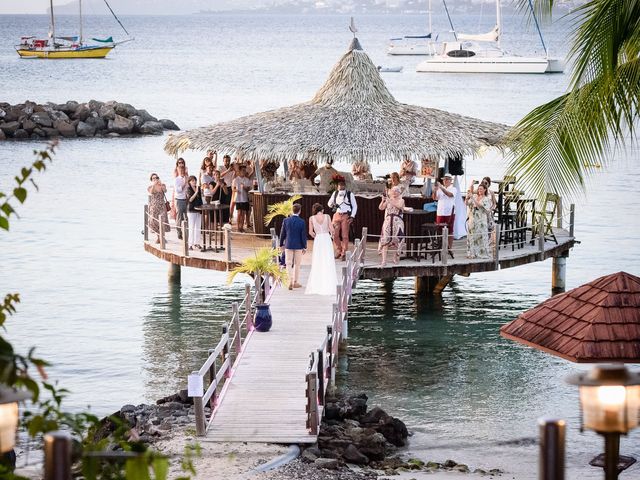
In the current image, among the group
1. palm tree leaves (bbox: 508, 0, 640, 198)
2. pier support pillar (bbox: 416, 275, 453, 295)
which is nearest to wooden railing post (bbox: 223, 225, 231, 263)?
pier support pillar (bbox: 416, 275, 453, 295)

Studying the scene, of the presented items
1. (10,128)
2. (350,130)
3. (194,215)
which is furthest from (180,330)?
(10,128)

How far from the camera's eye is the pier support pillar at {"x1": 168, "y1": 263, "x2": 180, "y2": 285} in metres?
30.0

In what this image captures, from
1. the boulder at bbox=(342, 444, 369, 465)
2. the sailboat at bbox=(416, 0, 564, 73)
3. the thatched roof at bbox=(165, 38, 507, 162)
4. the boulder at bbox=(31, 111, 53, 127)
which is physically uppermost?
the sailboat at bbox=(416, 0, 564, 73)

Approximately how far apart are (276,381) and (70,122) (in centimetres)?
5399

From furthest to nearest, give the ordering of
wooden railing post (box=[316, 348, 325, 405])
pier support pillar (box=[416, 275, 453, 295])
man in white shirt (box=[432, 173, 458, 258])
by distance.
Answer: pier support pillar (box=[416, 275, 453, 295]) → man in white shirt (box=[432, 173, 458, 258]) → wooden railing post (box=[316, 348, 325, 405])

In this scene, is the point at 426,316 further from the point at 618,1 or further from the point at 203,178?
the point at 618,1

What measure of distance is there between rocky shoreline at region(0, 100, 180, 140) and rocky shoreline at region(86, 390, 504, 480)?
50290mm

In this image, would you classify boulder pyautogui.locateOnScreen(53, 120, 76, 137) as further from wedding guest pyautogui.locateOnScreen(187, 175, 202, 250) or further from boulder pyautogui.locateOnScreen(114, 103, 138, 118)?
wedding guest pyautogui.locateOnScreen(187, 175, 202, 250)

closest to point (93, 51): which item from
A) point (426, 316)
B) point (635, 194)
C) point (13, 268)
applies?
point (635, 194)

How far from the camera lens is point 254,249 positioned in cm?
2478

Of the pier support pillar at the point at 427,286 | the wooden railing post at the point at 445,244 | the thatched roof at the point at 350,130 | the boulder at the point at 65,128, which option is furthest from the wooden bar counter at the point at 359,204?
the boulder at the point at 65,128

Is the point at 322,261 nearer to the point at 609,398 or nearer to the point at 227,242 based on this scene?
the point at 227,242

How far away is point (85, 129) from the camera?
68.2 meters

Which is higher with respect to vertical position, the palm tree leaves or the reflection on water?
the palm tree leaves
